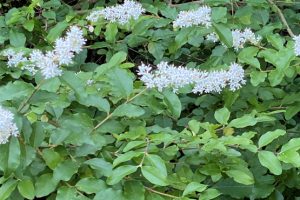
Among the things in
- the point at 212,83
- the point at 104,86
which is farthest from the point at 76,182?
the point at 212,83

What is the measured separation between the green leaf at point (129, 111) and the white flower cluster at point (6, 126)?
0.34m

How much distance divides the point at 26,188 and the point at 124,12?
0.98m

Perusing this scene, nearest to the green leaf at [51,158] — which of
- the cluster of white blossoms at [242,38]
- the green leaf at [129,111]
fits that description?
the green leaf at [129,111]

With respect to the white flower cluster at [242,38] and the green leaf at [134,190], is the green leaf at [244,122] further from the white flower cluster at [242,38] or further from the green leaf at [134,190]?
the white flower cluster at [242,38]

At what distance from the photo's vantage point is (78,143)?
4.81 ft

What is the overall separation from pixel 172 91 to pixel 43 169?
0.41 meters

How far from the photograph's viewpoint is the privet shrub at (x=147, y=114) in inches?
55.5

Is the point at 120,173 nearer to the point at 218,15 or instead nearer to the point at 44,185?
the point at 44,185

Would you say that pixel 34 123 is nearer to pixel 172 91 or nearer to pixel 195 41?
pixel 172 91

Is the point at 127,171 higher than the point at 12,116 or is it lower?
lower

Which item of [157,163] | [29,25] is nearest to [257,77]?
[157,163]

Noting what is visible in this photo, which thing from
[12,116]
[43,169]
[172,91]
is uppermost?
[12,116]

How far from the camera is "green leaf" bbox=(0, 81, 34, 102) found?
140 centimetres

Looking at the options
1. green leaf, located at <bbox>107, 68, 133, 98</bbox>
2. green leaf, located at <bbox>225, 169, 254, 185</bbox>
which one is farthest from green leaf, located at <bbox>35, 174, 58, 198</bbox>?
green leaf, located at <bbox>225, 169, 254, 185</bbox>
